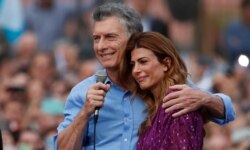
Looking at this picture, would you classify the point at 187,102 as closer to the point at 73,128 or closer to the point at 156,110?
the point at 156,110

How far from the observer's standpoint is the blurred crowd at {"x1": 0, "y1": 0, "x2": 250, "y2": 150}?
12633mm

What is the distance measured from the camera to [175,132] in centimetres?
676

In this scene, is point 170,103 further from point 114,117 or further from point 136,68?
point 114,117

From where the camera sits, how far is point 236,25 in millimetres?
13656

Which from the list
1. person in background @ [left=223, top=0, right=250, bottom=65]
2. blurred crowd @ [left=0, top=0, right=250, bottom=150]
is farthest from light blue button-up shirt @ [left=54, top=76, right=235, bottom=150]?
person in background @ [left=223, top=0, right=250, bottom=65]

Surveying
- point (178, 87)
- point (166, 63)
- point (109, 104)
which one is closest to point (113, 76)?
point (109, 104)

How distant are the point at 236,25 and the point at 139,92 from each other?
643cm

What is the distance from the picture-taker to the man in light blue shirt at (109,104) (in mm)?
7160

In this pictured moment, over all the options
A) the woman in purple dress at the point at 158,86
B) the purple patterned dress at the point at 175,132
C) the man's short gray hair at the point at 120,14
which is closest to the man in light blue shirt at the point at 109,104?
the man's short gray hair at the point at 120,14

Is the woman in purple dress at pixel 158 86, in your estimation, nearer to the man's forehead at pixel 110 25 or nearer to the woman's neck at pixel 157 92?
the woman's neck at pixel 157 92

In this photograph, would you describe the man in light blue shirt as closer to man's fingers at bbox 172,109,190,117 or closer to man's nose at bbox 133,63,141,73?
man's nose at bbox 133,63,141,73

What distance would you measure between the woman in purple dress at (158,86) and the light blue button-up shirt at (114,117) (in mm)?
95

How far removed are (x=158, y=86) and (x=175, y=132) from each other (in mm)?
395

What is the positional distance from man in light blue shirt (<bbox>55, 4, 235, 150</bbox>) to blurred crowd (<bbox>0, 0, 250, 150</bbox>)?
434 cm
